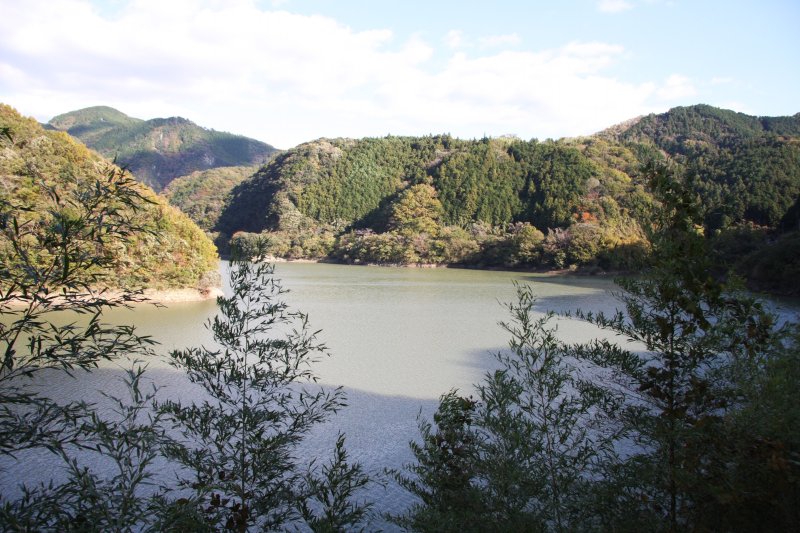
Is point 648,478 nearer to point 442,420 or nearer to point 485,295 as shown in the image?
point 442,420

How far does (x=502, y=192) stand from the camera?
53875mm

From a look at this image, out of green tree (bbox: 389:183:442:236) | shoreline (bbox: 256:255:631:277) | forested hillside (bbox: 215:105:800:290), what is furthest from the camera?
green tree (bbox: 389:183:442:236)

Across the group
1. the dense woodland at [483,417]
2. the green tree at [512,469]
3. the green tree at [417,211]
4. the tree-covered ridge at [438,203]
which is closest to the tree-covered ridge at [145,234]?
the dense woodland at [483,417]

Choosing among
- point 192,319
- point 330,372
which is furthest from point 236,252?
point 192,319

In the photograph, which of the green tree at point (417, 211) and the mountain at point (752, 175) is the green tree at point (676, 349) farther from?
the green tree at point (417, 211)

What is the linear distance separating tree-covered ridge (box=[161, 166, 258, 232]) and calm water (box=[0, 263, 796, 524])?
45.3 meters

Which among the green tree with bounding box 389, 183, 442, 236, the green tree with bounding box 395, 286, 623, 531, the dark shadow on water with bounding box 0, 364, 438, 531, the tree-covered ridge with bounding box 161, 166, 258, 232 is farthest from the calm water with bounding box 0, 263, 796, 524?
the tree-covered ridge with bounding box 161, 166, 258, 232

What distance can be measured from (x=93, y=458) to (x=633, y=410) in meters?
5.92

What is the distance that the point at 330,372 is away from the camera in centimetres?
1050

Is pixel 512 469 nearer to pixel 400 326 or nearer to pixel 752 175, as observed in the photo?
pixel 400 326

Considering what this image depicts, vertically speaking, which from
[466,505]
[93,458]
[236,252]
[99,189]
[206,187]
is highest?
[206,187]

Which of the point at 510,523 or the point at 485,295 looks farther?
the point at 485,295

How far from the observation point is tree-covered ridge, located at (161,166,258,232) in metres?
66.8

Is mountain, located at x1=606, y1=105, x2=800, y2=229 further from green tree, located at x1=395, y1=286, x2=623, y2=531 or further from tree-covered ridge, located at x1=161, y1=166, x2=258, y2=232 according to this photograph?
tree-covered ridge, located at x1=161, y1=166, x2=258, y2=232
